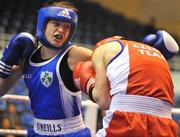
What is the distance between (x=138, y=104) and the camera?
1906 millimetres

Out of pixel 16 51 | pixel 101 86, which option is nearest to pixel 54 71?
pixel 16 51

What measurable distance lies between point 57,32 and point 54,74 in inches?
8.0

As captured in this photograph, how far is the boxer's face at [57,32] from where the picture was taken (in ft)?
7.89

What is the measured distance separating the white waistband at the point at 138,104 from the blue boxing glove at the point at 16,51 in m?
0.72

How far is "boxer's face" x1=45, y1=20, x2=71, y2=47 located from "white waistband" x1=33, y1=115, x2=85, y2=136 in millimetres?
375

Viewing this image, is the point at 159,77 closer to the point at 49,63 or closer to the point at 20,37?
the point at 49,63

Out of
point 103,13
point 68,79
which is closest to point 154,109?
point 68,79

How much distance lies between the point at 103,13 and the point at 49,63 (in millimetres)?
7627

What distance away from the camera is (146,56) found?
77.7 inches

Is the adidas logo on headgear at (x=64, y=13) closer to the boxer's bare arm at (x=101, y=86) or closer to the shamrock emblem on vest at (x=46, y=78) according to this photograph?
the shamrock emblem on vest at (x=46, y=78)

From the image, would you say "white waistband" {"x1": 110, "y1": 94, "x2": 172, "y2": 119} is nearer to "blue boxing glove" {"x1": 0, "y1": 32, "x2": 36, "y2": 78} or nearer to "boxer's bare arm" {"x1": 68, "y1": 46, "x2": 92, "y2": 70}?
"boxer's bare arm" {"x1": 68, "y1": 46, "x2": 92, "y2": 70}

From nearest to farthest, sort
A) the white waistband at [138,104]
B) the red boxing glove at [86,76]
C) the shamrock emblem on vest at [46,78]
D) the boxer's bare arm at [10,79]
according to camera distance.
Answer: the white waistband at [138,104] → the red boxing glove at [86,76] → the shamrock emblem on vest at [46,78] → the boxer's bare arm at [10,79]

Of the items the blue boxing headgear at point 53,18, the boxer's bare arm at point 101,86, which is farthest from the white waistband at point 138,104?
the blue boxing headgear at point 53,18

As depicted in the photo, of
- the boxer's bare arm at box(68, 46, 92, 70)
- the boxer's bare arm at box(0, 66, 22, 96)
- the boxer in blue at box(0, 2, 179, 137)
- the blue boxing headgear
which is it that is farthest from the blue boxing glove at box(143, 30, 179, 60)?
the boxer's bare arm at box(0, 66, 22, 96)
